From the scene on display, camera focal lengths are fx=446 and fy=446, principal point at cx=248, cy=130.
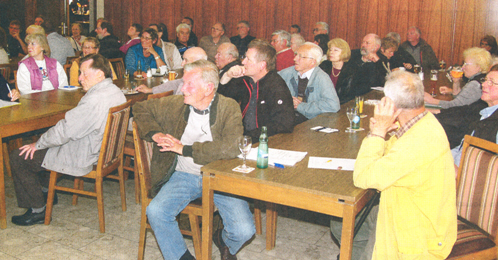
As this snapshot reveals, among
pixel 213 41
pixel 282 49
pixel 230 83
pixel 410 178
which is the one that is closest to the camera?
pixel 410 178

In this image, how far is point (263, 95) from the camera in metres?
3.41

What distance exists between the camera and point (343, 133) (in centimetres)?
316

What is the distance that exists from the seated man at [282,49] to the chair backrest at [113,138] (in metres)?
3.40

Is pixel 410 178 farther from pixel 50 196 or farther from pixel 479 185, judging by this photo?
pixel 50 196

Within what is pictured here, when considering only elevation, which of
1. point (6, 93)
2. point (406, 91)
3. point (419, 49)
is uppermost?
point (419, 49)

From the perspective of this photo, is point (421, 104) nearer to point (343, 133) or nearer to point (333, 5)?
point (343, 133)

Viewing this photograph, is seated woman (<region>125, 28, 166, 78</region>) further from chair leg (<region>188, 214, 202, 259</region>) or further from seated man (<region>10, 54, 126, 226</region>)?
chair leg (<region>188, 214, 202, 259</region>)

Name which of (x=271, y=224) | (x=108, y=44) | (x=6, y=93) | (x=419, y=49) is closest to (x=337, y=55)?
(x=271, y=224)

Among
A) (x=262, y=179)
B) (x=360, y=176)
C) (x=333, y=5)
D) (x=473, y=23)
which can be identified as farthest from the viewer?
(x=333, y=5)

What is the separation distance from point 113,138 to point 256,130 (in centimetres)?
105

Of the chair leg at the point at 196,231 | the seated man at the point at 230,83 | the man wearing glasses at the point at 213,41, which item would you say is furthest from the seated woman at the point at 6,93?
the man wearing glasses at the point at 213,41

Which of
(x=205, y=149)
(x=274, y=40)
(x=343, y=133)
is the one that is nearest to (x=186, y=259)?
(x=205, y=149)

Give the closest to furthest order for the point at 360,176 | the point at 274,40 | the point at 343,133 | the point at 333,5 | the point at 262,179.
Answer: the point at 360,176
the point at 262,179
the point at 343,133
the point at 274,40
the point at 333,5

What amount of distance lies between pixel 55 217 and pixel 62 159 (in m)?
0.59
